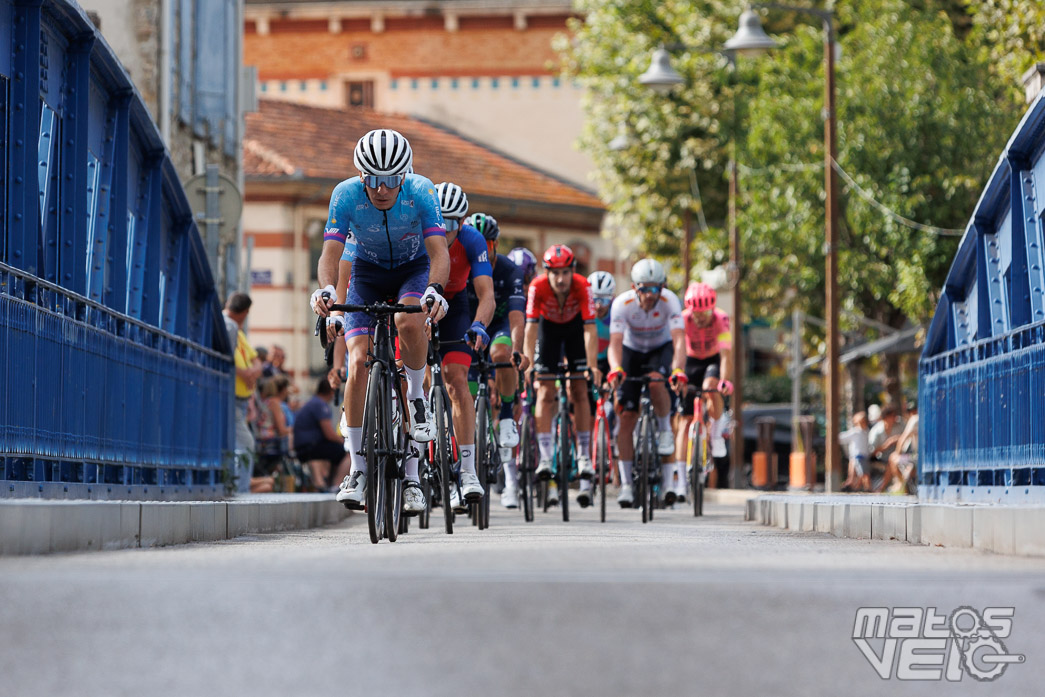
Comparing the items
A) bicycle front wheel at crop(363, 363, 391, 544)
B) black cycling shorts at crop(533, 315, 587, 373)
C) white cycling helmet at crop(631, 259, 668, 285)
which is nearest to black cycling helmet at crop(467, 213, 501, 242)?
black cycling shorts at crop(533, 315, 587, 373)

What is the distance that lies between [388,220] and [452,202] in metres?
2.26

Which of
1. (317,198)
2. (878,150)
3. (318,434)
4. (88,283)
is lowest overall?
(318,434)

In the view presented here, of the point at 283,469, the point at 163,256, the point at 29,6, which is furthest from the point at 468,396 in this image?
the point at 283,469

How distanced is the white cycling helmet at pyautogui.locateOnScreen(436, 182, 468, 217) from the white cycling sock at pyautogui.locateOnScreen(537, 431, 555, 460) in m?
2.99

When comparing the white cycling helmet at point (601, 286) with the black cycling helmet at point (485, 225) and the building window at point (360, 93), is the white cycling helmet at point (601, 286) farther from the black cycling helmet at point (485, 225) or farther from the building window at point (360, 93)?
the building window at point (360, 93)

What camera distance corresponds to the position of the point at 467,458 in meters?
11.8

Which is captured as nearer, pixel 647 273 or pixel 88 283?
pixel 88 283

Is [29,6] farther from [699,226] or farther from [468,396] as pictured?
[699,226]

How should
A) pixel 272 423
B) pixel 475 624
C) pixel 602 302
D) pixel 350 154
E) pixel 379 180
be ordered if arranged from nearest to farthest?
pixel 475 624, pixel 379 180, pixel 602 302, pixel 272 423, pixel 350 154

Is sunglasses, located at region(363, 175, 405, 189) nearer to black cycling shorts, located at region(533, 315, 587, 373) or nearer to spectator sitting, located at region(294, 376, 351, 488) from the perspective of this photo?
black cycling shorts, located at region(533, 315, 587, 373)

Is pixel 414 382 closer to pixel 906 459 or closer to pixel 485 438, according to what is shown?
pixel 485 438

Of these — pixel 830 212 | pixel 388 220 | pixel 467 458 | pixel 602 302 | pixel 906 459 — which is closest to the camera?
pixel 388 220

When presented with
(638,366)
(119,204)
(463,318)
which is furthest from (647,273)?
(119,204)

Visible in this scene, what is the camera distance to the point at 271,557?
8234mm
